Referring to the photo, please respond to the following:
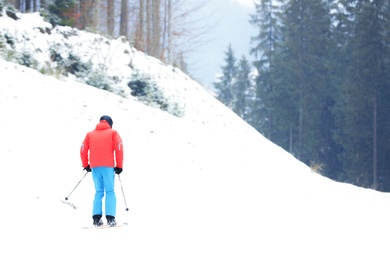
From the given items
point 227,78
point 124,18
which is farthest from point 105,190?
point 227,78

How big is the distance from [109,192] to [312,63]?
→ 137 feet

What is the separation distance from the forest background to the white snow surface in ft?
29.7

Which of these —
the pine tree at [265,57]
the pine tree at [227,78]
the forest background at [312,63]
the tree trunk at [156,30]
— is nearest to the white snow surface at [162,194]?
the forest background at [312,63]

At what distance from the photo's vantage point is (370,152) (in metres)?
39.2

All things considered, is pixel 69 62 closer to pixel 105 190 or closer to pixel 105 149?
pixel 105 149

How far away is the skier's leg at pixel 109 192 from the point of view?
8.99 metres

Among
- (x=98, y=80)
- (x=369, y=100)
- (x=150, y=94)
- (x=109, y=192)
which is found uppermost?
(x=369, y=100)

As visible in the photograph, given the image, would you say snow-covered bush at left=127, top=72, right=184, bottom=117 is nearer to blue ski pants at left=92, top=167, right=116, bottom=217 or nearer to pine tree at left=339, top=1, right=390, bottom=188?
blue ski pants at left=92, top=167, right=116, bottom=217

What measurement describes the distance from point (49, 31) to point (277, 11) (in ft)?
138

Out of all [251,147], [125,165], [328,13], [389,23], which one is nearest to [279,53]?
[328,13]

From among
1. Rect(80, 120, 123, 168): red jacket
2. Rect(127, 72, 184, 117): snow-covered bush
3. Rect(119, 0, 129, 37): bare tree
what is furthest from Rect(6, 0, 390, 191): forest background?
Rect(80, 120, 123, 168): red jacket

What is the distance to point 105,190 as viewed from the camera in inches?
360

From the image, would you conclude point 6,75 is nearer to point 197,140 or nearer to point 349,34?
point 197,140

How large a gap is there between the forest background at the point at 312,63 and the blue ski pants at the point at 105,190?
50.0 ft
